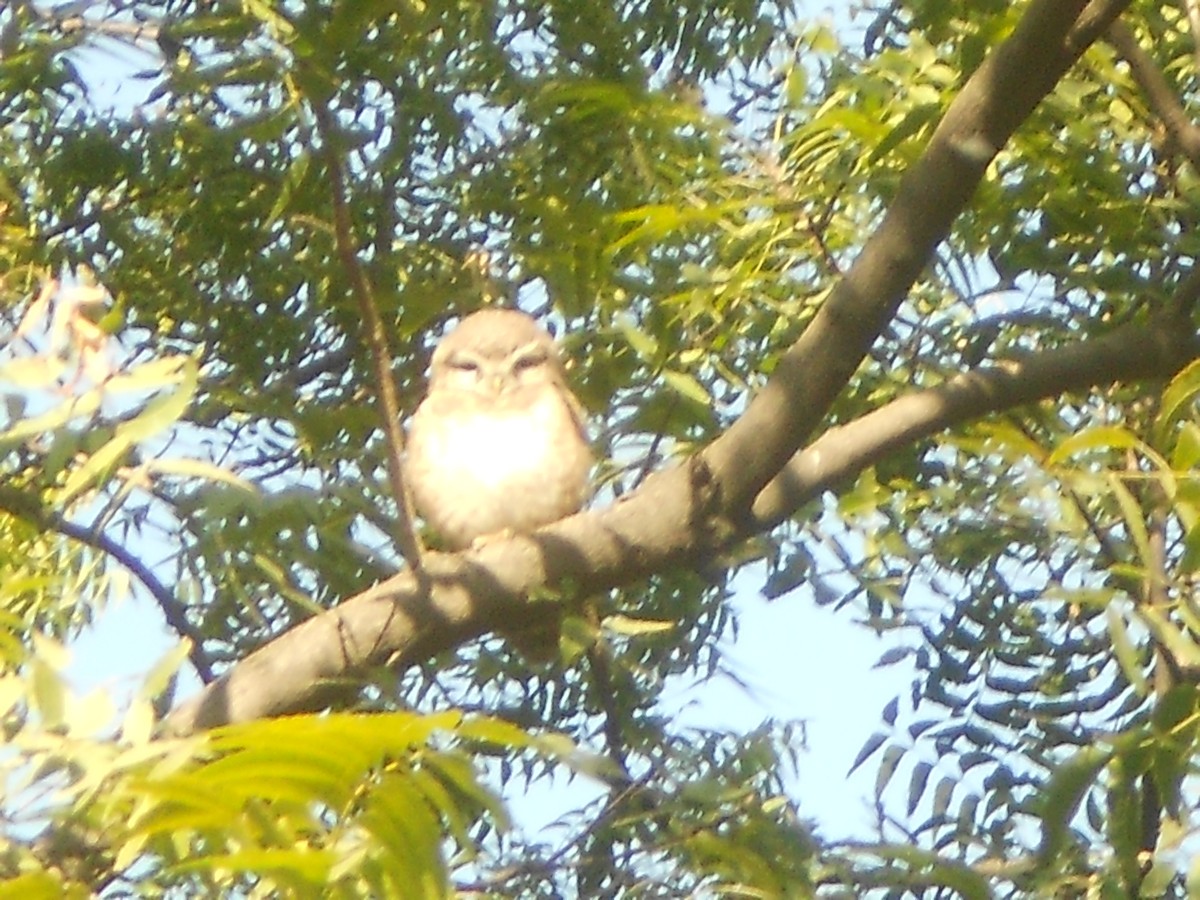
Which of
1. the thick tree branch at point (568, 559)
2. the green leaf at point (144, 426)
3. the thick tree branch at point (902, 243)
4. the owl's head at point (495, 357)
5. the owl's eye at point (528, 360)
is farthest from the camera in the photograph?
the owl's eye at point (528, 360)

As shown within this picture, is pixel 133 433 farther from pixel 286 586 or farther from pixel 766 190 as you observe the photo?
pixel 766 190

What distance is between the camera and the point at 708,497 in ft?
5.89

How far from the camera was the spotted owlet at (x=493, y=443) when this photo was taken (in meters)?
2.69

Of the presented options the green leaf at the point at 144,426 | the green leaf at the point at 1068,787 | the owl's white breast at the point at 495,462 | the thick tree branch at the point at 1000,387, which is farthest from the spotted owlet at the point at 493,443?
the green leaf at the point at 144,426

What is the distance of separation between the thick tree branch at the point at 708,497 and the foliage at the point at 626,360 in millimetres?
49

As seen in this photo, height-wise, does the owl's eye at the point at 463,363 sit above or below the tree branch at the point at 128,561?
above

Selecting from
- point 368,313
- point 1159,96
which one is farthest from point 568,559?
point 1159,96

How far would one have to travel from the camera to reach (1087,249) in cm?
191

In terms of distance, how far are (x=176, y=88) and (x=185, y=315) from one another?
36cm

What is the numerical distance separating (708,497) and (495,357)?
952 mm

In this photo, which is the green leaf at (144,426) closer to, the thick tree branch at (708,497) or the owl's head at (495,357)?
the thick tree branch at (708,497)

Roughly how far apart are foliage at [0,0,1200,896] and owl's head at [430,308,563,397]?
0.49ft

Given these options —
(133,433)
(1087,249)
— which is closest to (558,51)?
(1087,249)

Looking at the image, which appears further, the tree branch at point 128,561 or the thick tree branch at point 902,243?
the tree branch at point 128,561
